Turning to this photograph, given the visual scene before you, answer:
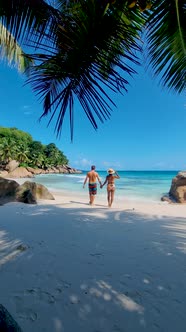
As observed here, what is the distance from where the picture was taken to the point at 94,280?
2.17 m

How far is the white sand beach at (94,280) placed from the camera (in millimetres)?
1654

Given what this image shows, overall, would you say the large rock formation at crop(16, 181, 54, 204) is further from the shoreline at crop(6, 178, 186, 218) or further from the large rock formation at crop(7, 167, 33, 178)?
the large rock formation at crop(7, 167, 33, 178)

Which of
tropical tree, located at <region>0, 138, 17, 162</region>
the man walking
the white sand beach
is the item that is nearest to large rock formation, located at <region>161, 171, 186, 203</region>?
the man walking

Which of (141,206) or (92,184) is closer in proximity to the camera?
(92,184)

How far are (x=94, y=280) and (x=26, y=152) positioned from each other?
54.3m

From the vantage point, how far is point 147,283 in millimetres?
2119

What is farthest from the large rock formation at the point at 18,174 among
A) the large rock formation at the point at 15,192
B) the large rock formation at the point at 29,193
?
the large rock formation at the point at 15,192

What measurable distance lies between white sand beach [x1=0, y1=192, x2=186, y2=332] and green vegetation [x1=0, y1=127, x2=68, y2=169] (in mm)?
48986

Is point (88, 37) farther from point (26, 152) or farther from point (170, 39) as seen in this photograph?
point (26, 152)

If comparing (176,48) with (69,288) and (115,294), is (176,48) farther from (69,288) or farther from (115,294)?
(69,288)

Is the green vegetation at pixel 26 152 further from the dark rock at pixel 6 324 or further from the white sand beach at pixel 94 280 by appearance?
the dark rock at pixel 6 324

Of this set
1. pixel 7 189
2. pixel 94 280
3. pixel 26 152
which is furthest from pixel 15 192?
pixel 26 152

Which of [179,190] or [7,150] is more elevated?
[7,150]

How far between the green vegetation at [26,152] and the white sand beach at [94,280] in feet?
161
